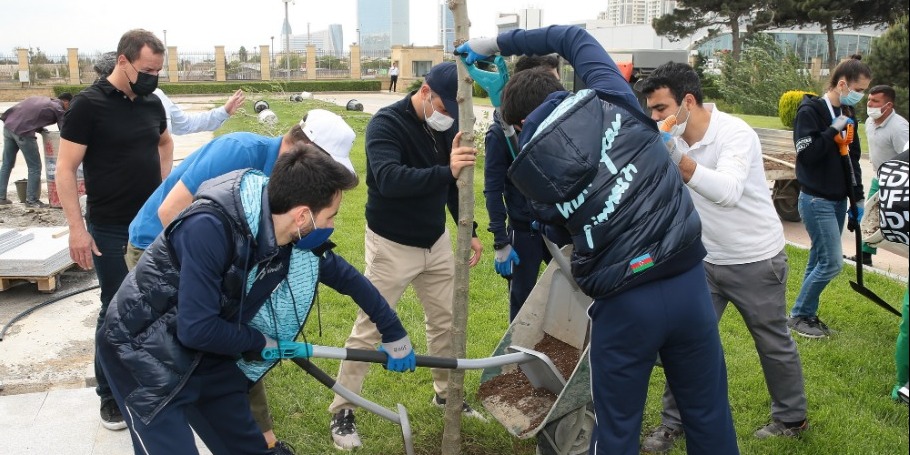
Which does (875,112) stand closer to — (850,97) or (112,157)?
(850,97)

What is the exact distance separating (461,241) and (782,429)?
1996 millimetres

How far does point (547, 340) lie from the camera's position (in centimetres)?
360

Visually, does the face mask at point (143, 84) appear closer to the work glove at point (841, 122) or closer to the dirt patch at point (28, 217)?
the work glove at point (841, 122)

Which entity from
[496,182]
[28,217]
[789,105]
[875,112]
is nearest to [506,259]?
[496,182]

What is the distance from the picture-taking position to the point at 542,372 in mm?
3402

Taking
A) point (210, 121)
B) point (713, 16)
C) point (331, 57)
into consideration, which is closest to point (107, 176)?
point (210, 121)

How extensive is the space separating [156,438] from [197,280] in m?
0.58

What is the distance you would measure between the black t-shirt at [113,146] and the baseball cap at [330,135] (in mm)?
1303

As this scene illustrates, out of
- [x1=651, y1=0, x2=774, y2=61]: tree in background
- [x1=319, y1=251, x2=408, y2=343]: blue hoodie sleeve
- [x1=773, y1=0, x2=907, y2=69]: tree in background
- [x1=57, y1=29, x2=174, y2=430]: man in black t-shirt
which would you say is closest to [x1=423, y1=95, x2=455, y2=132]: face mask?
[x1=319, y1=251, x2=408, y2=343]: blue hoodie sleeve

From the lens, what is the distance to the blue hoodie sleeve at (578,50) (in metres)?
2.63

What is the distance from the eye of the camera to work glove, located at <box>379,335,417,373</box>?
9.77 ft

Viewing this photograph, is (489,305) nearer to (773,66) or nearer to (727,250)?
(727,250)

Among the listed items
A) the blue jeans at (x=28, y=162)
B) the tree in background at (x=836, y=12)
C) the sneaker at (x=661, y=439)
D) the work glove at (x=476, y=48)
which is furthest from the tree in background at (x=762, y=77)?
the work glove at (x=476, y=48)

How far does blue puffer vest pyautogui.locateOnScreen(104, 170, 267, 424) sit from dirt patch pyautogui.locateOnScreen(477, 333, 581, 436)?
1412 mm
